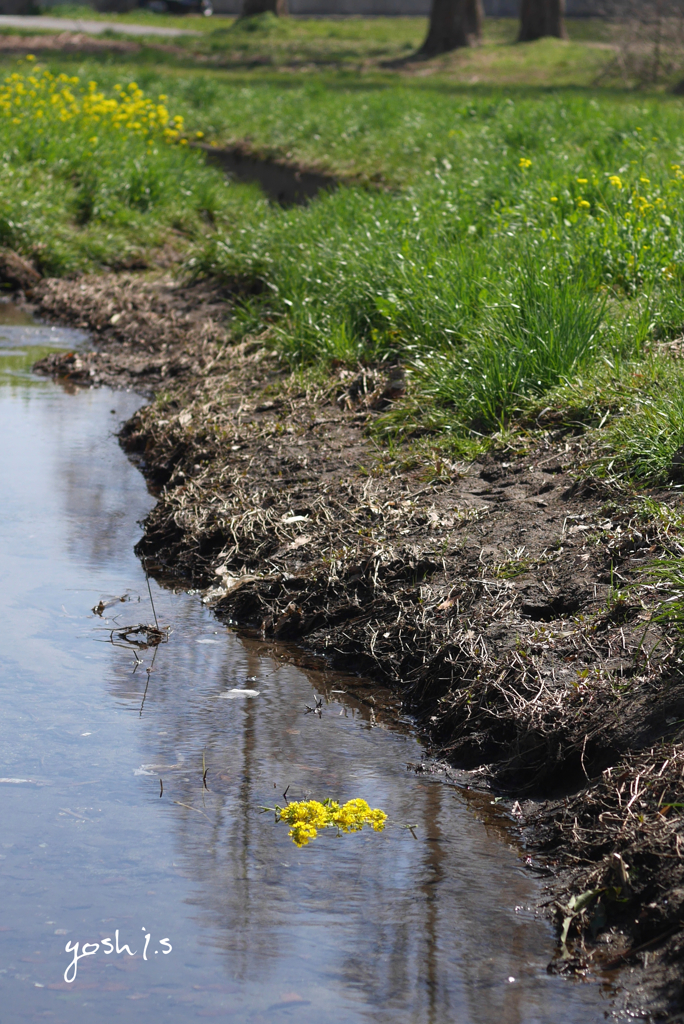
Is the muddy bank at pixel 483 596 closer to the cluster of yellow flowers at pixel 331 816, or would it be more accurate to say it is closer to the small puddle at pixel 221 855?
the small puddle at pixel 221 855

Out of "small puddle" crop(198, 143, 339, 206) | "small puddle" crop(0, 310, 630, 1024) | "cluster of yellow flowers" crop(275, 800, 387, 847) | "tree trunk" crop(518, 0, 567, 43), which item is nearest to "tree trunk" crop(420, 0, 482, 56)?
"tree trunk" crop(518, 0, 567, 43)

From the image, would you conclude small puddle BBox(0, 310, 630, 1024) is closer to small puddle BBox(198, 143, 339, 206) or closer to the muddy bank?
the muddy bank

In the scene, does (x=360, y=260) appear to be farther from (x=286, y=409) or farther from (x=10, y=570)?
(x=10, y=570)

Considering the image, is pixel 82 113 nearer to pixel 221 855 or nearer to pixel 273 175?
pixel 273 175

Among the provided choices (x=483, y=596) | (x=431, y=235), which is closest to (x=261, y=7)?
(x=431, y=235)

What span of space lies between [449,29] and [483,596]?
86.7 ft

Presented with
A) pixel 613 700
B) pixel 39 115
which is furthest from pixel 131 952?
pixel 39 115

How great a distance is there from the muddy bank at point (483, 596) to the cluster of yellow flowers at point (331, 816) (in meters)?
0.46

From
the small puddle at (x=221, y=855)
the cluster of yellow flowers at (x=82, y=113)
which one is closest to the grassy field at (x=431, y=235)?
the cluster of yellow flowers at (x=82, y=113)

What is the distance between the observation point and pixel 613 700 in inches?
140

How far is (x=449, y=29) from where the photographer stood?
27562 mm

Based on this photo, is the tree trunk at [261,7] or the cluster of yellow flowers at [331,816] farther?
the tree trunk at [261,7]

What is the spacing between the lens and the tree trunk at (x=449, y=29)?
27.5 metres

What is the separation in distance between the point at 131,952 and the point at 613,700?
1.68 meters
